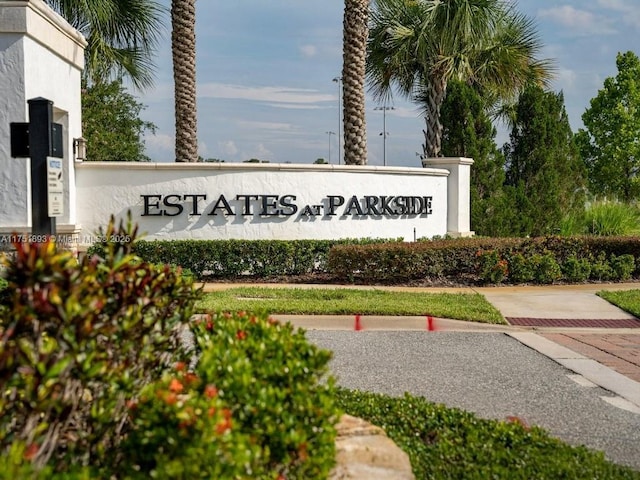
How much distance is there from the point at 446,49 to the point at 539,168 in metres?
4.95

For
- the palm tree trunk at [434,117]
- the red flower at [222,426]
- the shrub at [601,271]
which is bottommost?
the shrub at [601,271]

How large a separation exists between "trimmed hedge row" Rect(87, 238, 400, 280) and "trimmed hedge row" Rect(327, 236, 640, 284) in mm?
954

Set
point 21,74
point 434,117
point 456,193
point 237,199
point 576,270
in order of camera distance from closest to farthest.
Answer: point 21,74 < point 576,270 < point 237,199 < point 456,193 < point 434,117

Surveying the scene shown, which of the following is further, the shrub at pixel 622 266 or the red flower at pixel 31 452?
the shrub at pixel 622 266

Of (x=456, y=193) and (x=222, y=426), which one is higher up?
(x=456, y=193)

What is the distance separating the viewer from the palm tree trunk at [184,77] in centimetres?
1809

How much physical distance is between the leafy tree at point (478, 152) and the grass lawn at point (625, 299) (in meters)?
7.70

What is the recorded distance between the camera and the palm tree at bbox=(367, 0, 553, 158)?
22.4m

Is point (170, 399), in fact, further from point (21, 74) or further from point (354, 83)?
point (354, 83)

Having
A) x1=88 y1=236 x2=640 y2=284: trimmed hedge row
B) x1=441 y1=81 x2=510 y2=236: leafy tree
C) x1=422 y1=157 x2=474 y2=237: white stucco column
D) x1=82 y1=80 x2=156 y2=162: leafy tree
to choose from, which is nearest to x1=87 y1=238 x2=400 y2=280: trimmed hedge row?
x1=88 y1=236 x2=640 y2=284: trimmed hedge row

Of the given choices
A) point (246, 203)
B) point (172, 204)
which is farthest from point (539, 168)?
point (172, 204)

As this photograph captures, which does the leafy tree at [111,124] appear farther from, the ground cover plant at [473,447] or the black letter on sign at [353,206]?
the ground cover plant at [473,447]

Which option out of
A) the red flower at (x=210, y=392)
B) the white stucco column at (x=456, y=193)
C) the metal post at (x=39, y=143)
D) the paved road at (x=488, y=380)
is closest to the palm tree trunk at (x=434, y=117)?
the white stucco column at (x=456, y=193)

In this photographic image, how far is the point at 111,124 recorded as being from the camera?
3606cm
